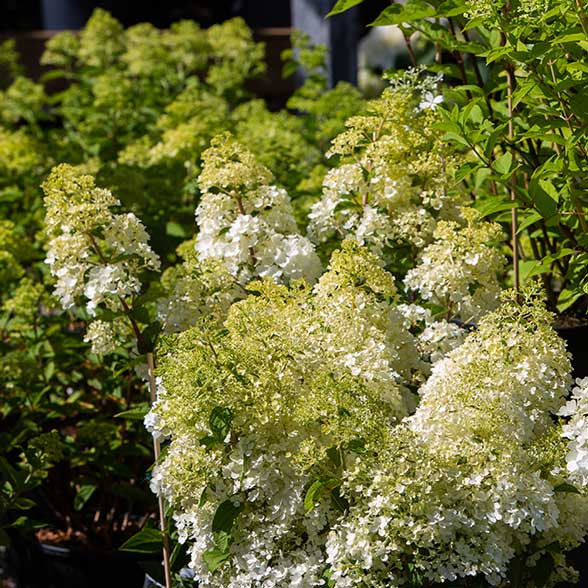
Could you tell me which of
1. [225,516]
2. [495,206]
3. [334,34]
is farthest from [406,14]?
[334,34]

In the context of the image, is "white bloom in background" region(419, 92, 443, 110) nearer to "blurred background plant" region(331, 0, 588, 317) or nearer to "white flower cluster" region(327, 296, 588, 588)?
"blurred background plant" region(331, 0, 588, 317)

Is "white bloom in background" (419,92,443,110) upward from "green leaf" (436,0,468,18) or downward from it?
downward

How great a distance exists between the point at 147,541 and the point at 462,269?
85 centimetres

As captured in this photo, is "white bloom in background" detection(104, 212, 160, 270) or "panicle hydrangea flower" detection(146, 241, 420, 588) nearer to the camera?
"panicle hydrangea flower" detection(146, 241, 420, 588)

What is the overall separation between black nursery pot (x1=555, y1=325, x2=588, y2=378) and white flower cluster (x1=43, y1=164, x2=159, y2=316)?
1.04 meters

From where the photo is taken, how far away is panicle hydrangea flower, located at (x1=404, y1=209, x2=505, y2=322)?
214 cm

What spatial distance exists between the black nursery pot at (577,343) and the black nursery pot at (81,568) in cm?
136

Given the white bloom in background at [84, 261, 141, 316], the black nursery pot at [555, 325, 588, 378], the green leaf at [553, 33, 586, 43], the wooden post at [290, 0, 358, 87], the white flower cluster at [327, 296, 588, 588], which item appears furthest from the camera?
the wooden post at [290, 0, 358, 87]

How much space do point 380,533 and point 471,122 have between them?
1.07m

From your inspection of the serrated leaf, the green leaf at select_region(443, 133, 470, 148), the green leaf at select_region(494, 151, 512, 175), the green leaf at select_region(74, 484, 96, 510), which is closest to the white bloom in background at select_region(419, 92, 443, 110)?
the green leaf at select_region(443, 133, 470, 148)

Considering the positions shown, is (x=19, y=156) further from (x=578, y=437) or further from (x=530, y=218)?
(x=578, y=437)

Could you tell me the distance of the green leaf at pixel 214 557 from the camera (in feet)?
5.81

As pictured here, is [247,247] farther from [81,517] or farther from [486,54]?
[81,517]

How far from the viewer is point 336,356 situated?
1913 millimetres
